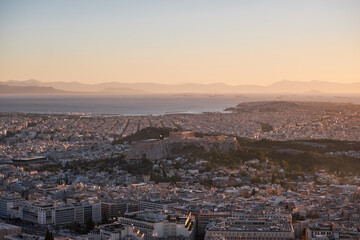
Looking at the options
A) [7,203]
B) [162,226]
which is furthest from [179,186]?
[162,226]

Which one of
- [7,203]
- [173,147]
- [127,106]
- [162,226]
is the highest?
[173,147]

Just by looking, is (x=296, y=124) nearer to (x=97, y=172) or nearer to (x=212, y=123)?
(x=212, y=123)

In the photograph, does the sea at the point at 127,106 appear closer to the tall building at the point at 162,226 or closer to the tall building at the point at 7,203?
the tall building at the point at 7,203

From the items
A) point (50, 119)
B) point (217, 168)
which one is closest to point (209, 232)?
point (217, 168)

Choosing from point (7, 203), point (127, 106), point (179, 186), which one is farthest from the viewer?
point (127, 106)

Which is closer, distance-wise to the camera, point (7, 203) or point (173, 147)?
point (7, 203)

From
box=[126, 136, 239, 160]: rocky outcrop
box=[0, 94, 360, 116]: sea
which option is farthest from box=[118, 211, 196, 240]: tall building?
box=[0, 94, 360, 116]: sea

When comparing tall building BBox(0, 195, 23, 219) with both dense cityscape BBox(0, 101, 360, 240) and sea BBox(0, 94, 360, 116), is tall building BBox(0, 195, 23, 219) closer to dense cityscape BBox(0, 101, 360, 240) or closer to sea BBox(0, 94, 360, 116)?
dense cityscape BBox(0, 101, 360, 240)

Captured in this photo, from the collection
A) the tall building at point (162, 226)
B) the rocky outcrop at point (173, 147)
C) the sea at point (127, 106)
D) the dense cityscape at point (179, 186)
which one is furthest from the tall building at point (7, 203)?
the sea at point (127, 106)

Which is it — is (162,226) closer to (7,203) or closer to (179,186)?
(7,203)
